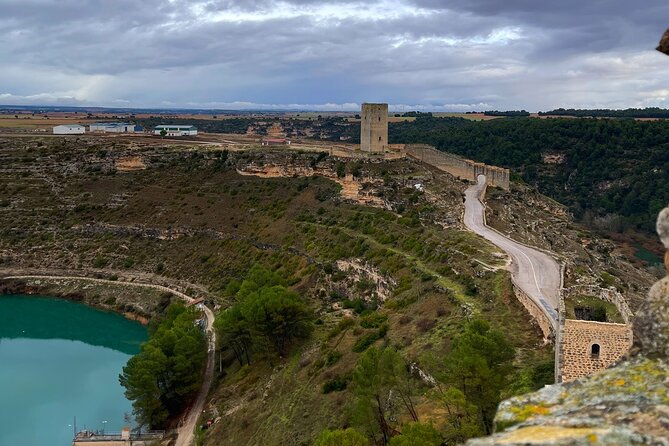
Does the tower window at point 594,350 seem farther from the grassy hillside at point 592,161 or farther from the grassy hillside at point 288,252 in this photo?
the grassy hillside at point 592,161

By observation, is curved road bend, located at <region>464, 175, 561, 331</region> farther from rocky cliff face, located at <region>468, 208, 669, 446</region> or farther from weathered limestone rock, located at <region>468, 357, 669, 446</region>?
weathered limestone rock, located at <region>468, 357, 669, 446</region>

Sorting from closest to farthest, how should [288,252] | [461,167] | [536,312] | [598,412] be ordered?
[598,412] → [536,312] → [288,252] → [461,167]

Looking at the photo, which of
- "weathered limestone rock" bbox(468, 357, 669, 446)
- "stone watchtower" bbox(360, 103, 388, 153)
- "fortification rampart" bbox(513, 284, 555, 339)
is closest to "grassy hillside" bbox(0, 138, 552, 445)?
"fortification rampart" bbox(513, 284, 555, 339)

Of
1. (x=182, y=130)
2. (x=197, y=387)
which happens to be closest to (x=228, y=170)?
(x=197, y=387)

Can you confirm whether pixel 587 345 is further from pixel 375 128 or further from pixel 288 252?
pixel 375 128

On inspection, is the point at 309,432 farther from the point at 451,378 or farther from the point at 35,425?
the point at 35,425

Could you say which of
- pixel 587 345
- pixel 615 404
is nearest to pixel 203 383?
pixel 587 345
